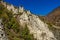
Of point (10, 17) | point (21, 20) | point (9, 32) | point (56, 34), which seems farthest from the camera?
point (56, 34)

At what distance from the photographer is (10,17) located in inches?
1351

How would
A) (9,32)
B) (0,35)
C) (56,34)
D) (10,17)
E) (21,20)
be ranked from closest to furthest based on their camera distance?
(0,35)
(9,32)
(10,17)
(21,20)
(56,34)

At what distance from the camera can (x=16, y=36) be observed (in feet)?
103

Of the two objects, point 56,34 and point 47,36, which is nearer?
point 47,36

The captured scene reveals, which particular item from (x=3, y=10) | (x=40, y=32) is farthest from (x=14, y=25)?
(x=40, y=32)

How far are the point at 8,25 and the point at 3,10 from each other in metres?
4.52

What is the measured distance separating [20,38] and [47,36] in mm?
15702

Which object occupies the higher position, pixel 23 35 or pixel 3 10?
pixel 3 10

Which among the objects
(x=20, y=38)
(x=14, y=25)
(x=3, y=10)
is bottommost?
(x=20, y=38)

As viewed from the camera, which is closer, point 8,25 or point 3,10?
point 8,25

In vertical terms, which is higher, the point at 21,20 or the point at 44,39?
the point at 21,20

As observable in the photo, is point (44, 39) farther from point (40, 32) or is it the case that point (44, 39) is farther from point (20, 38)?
point (20, 38)

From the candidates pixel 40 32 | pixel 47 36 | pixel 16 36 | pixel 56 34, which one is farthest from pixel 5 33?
pixel 56 34

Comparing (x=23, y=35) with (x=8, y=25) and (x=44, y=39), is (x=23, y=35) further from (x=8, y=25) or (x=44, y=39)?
(x=44, y=39)
